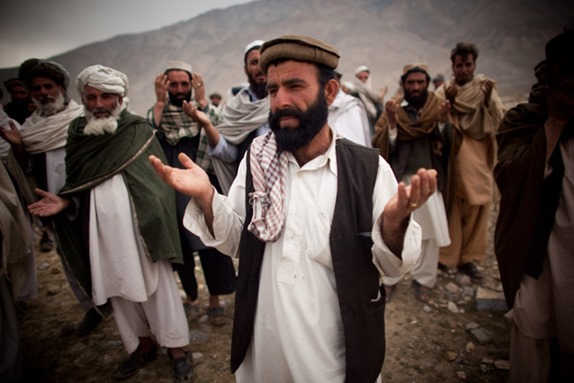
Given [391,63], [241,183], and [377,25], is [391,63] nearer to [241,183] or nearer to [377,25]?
[377,25]

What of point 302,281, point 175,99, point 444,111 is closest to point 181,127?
point 175,99

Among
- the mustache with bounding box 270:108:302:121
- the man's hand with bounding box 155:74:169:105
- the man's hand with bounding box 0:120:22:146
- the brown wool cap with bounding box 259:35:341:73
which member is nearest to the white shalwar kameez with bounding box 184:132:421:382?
the mustache with bounding box 270:108:302:121

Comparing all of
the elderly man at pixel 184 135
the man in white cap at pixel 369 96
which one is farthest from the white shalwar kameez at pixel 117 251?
the man in white cap at pixel 369 96

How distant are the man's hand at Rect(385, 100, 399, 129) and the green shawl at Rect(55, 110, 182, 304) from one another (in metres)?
Result: 2.33

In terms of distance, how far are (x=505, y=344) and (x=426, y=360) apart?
83cm

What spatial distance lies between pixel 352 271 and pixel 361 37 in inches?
2434

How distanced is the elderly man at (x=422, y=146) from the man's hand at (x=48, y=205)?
10.4ft

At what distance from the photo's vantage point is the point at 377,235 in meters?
1.31

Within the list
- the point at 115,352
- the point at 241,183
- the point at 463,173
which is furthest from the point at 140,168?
the point at 463,173

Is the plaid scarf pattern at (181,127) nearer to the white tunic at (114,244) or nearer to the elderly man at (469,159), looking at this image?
the white tunic at (114,244)

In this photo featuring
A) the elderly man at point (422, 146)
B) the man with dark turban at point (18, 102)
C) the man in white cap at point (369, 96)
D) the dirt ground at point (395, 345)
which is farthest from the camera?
the man in white cap at point (369, 96)

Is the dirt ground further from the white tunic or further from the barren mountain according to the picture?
the barren mountain

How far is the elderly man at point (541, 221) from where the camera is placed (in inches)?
71.8

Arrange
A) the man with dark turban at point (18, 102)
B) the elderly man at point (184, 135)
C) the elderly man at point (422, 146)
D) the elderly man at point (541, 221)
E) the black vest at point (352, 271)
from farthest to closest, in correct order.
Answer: the man with dark turban at point (18, 102) < the elderly man at point (422, 146) < the elderly man at point (184, 135) < the elderly man at point (541, 221) < the black vest at point (352, 271)
